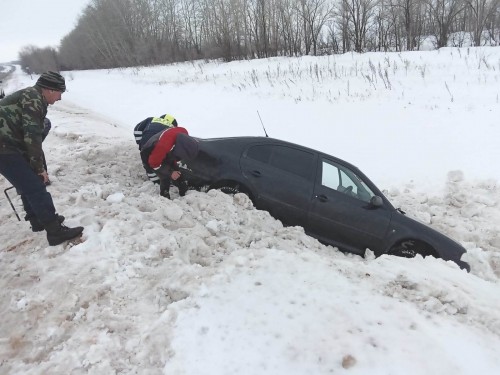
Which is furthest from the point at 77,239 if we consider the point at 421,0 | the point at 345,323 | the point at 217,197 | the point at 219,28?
the point at 219,28

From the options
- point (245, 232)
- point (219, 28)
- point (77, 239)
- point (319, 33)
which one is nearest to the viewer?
point (77, 239)

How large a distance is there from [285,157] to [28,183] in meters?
3.21

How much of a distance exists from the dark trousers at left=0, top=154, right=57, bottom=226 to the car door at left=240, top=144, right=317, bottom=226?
250cm

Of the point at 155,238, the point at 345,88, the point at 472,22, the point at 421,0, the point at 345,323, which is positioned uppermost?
Answer: the point at 421,0

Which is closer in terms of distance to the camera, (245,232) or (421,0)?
(245,232)

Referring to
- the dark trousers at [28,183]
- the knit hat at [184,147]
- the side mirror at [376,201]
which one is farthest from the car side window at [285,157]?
the dark trousers at [28,183]

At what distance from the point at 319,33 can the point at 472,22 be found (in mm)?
12560

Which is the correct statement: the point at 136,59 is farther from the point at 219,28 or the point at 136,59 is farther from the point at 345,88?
the point at 345,88

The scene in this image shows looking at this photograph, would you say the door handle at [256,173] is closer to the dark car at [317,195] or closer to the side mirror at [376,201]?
the dark car at [317,195]

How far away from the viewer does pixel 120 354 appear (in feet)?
9.64

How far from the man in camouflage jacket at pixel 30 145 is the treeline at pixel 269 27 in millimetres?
27947

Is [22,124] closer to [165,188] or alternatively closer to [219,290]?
[165,188]

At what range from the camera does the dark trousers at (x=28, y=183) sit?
408cm

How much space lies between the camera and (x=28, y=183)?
418 cm
